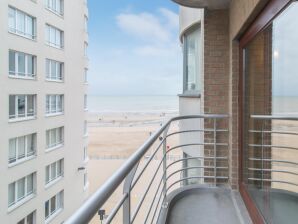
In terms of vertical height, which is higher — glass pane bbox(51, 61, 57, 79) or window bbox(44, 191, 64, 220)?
glass pane bbox(51, 61, 57, 79)

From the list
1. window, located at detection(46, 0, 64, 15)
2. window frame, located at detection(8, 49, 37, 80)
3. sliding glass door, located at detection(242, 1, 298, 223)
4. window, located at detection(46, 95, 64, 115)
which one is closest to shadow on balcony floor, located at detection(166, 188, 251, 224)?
sliding glass door, located at detection(242, 1, 298, 223)

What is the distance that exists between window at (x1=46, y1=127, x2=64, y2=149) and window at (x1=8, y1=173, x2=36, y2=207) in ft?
4.49

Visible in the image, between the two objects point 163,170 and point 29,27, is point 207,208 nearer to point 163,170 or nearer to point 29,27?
point 163,170

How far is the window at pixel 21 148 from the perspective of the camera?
27.4 ft

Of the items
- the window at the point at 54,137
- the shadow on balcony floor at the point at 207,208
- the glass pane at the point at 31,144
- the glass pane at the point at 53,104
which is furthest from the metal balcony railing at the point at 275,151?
the glass pane at the point at 53,104

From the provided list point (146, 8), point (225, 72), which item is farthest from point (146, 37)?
point (225, 72)

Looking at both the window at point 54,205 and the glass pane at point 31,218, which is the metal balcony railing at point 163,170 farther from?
the window at point 54,205

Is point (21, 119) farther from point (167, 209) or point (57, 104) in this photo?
point (167, 209)

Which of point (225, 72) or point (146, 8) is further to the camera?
point (146, 8)

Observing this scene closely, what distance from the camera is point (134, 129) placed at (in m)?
27.6

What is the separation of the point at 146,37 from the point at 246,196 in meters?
45.9

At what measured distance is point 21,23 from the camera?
28.3ft

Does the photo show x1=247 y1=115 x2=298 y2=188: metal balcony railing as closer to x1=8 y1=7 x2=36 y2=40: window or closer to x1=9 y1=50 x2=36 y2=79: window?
x1=9 y1=50 x2=36 y2=79: window

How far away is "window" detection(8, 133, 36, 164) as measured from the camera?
834cm
